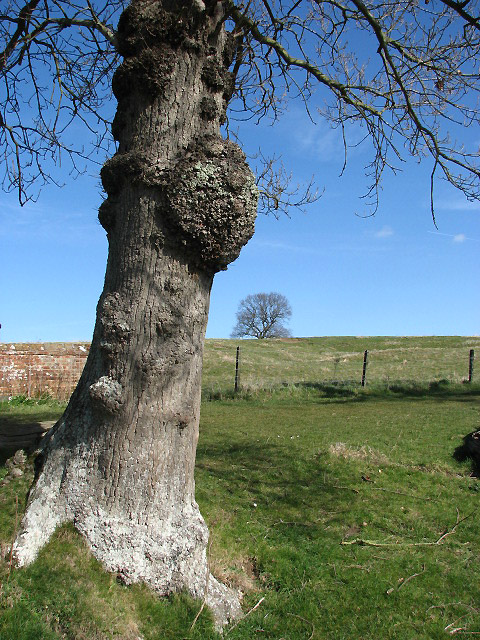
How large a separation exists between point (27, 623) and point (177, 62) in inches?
161

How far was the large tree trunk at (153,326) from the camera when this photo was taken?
3.85 meters

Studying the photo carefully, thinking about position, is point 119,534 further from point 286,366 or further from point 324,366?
point 324,366

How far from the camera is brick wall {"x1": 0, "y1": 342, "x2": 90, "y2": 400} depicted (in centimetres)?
1480

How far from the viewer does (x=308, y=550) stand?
5.21 metres

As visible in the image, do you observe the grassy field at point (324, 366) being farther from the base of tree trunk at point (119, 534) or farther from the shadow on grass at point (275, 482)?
the base of tree trunk at point (119, 534)

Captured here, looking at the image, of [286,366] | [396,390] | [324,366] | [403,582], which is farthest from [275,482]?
[324,366]

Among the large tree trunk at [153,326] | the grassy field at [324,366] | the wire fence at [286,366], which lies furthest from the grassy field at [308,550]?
the grassy field at [324,366]

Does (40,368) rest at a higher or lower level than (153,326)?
lower

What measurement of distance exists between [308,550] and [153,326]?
2.92 metres

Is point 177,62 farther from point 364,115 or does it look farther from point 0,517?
point 0,517

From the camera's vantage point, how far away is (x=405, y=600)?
14.7 ft

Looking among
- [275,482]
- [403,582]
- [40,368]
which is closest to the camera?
[403,582]

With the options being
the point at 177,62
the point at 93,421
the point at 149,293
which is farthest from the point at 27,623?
the point at 177,62

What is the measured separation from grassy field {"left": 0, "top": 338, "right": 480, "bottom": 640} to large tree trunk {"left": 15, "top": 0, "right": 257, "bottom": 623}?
0.75 ft
